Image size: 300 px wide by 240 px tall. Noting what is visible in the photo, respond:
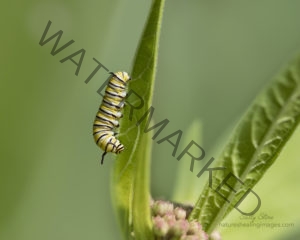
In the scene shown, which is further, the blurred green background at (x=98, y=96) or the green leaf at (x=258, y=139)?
the blurred green background at (x=98, y=96)

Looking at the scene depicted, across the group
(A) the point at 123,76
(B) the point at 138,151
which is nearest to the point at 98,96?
(A) the point at 123,76

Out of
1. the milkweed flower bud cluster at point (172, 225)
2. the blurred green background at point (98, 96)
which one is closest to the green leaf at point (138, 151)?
the milkweed flower bud cluster at point (172, 225)

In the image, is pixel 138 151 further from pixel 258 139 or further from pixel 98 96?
pixel 98 96

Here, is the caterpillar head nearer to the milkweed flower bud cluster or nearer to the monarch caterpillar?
the monarch caterpillar

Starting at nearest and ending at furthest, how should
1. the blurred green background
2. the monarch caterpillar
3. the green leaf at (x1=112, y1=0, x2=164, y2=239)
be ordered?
the green leaf at (x1=112, y1=0, x2=164, y2=239)
the monarch caterpillar
the blurred green background

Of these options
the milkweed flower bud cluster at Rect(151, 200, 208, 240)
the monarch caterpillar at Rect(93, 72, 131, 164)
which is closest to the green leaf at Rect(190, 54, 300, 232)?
the milkweed flower bud cluster at Rect(151, 200, 208, 240)

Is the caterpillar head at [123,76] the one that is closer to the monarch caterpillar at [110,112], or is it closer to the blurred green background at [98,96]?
the monarch caterpillar at [110,112]
